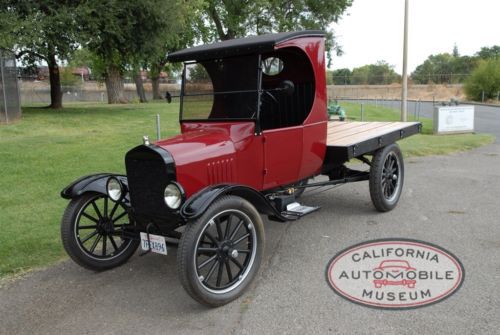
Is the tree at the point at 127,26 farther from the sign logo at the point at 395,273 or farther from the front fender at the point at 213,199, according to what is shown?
the sign logo at the point at 395,273

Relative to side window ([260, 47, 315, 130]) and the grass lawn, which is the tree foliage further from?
side window ([260, 47, 315, 130])

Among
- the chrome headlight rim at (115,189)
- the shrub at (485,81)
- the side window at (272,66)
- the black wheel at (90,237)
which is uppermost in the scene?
the shrub at (485,81)

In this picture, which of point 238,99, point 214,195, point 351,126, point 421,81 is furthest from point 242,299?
point 421,81

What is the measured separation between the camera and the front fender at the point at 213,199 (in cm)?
346

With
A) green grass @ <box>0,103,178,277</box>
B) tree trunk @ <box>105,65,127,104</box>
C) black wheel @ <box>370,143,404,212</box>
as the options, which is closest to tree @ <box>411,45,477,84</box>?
tree trunk @ <box>105,65,127,104</box>

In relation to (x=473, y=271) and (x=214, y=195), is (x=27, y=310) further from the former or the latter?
(x=473, y=271)

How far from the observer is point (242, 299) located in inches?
147

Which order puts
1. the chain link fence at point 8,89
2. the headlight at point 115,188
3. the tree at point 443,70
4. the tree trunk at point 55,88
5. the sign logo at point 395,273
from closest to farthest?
the sign logo at point 395,273 → the headlight at point 115,188 → the chain link fence at point 8,89 → the tree trunk at point 55,88 → the tree at point 443,70

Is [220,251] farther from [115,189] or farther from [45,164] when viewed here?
[45,164]

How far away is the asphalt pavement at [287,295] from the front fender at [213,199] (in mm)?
653

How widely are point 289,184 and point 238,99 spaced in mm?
1096

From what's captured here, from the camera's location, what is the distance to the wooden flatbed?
213 inches

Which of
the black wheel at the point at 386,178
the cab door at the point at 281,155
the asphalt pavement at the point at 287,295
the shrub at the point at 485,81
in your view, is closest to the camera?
the asphalt pavement at the point at 287,295

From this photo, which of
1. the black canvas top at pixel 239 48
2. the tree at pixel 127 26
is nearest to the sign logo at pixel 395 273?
the black canvas top at pixel 239 48
